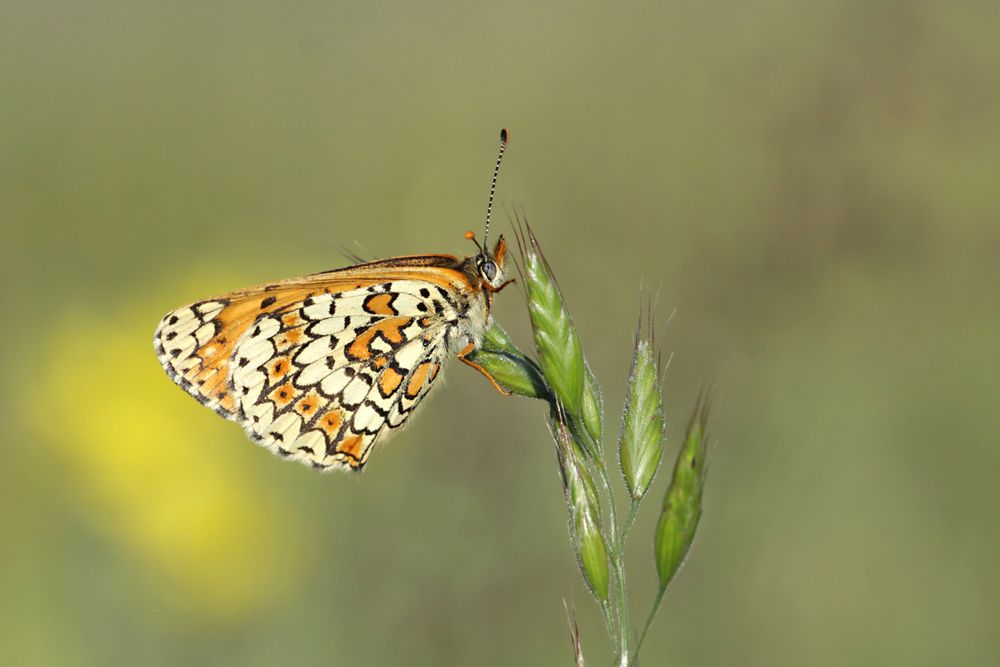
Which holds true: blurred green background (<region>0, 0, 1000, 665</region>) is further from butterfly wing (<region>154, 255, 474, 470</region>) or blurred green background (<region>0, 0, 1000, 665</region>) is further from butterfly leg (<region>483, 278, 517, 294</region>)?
butterfly leg (<region>483, 278, 517, 294</region>)

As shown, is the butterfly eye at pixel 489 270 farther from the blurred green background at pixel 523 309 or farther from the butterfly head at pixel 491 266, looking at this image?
the blurred green background at pixel 523 309

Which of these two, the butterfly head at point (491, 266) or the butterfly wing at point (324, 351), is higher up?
the butterfly head at point (491, 266)

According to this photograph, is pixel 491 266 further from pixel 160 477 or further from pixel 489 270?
pixel 160 477

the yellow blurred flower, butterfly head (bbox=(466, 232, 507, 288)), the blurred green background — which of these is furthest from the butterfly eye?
the yellow blurred flower

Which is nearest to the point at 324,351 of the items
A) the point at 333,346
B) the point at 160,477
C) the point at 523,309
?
the point at 333,346

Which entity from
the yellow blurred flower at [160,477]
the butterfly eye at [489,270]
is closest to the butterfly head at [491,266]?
the butterfly eye at [489,270]

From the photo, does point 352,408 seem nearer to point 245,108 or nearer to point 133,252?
point 133,252

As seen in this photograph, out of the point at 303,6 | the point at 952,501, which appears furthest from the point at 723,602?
the point at 303,6

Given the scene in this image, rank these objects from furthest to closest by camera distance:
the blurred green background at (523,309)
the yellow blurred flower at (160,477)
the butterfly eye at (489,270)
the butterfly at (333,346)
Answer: the yellow blurred flower at (160,477) → the blurred green background at (523,309) → the butterfly eye at (489,270) → the butterfly at (333,346)
